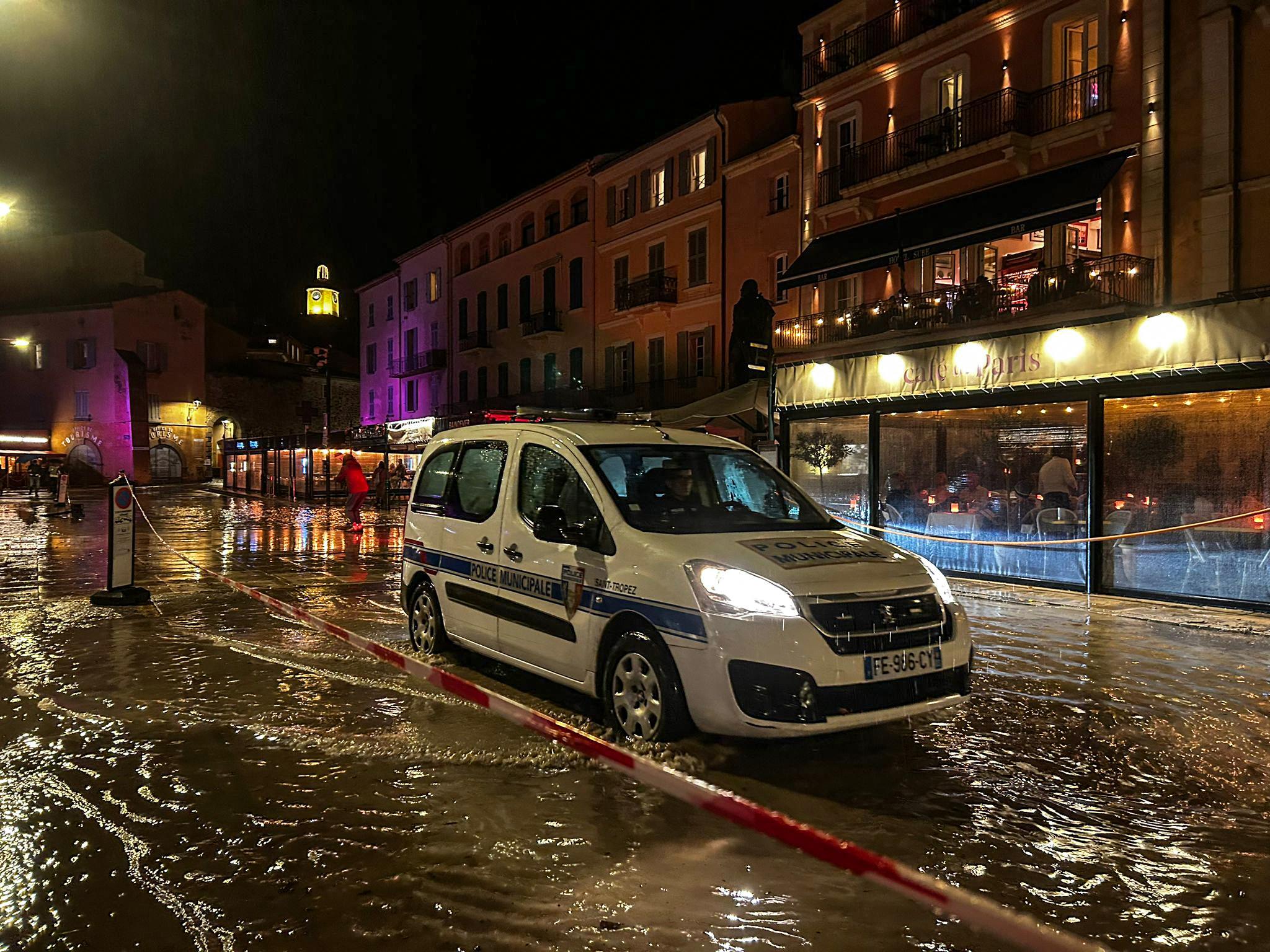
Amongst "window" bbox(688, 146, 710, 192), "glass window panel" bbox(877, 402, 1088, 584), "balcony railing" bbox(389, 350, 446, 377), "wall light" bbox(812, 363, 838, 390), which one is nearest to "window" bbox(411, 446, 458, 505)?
"glass window panel" bbox(877, 402, 1088, 584)

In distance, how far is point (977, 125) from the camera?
1920cm

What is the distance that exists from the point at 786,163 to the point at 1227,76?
13562 mm

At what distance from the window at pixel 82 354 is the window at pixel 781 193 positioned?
1807 inches

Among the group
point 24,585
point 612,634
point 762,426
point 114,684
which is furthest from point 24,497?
point 612,634

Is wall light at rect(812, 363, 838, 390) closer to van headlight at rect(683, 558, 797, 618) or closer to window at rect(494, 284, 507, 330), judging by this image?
van headlight at rect(683, 558, 797, 618)

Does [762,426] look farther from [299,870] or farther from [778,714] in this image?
[299,870]

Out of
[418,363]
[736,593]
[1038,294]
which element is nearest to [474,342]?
[418,363]

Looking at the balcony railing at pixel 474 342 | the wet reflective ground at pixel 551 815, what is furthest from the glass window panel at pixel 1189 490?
the balcony railing at pixel 474 342

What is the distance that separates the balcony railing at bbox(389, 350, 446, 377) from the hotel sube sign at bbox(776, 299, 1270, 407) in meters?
34.6

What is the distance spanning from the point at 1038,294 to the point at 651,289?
1669 cm

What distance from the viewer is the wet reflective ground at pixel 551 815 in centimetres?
335

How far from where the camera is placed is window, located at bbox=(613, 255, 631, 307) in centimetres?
3441

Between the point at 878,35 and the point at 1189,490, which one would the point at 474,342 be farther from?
the point at 1189,490

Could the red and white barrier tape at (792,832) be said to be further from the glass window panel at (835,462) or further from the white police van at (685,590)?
the glass window panel at (835,462)
